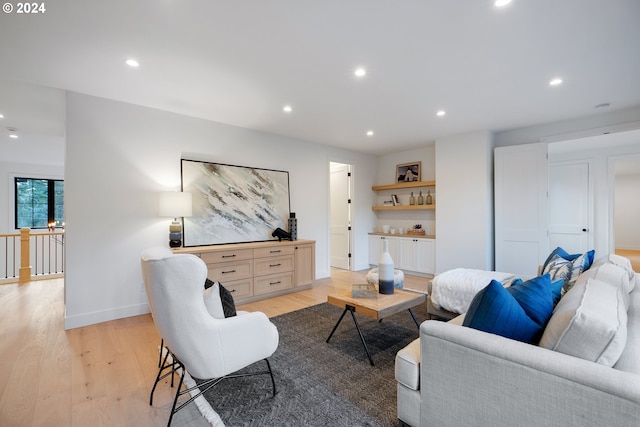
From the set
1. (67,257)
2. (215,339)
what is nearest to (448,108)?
(215,339)

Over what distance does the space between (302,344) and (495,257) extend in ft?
12.1

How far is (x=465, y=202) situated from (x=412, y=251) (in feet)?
4.65

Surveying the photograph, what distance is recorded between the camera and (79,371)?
2250 millimetres

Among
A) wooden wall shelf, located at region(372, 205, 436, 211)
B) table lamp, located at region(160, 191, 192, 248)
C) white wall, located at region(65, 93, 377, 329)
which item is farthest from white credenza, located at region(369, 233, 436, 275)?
table lamp, located at region(160, 191, 192, 248)

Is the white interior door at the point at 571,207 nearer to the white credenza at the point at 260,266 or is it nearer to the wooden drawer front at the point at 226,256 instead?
the white credenza at the point at 260,266

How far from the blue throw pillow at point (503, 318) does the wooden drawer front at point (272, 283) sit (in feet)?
10.5

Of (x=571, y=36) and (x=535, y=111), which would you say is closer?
(x=571, y=36)

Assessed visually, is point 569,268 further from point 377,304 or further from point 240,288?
point 240,288

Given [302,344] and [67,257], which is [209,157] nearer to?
[67,257]

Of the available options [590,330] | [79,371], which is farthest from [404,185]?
[79,371]

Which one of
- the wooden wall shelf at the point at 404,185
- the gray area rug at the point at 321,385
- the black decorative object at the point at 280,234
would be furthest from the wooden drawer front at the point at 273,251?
the wooden wall shelf at the point at 404,185

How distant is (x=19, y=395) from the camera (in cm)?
194

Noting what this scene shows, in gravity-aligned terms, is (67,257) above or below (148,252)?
below

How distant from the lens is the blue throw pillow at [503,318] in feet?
4.18
